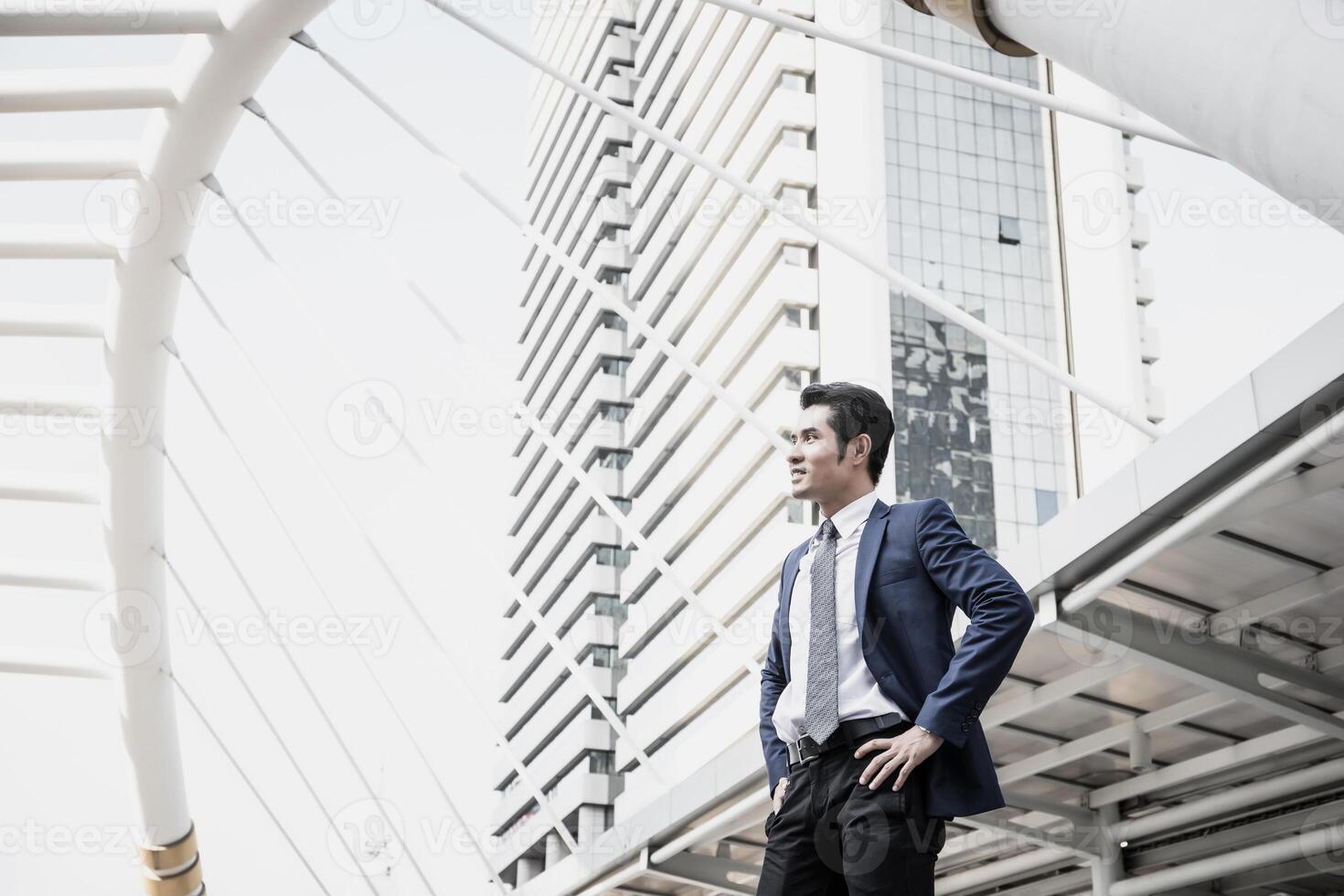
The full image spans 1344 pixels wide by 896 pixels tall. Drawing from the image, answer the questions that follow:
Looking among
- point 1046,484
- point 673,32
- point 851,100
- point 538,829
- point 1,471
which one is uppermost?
point 673,32

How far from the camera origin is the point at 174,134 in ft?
32.3

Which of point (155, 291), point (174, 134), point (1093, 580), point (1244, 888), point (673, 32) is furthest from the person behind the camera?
point (673, 32)

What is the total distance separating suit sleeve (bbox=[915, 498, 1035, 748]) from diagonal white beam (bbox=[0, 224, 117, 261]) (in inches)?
341

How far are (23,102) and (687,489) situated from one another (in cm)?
5617

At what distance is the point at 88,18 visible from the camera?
7387 millimetres

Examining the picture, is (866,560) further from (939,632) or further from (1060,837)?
(1060,837)

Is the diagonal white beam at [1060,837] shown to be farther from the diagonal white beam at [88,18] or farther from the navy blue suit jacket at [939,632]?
Result: the diagonal white beam at [88,18]

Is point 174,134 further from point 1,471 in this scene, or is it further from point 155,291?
point 1,471

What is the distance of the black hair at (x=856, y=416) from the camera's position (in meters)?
3.58

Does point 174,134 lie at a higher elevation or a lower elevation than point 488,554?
higher

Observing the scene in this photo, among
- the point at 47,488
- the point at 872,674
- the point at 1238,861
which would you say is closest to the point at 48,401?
the point at 47,488

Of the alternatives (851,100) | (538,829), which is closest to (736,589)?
(851,100)

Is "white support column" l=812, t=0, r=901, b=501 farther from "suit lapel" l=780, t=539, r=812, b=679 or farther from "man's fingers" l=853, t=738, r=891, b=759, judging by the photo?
"man's fingers" l=853, t=738, r=891, b=759

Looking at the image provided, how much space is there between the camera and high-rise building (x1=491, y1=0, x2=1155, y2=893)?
5719 cm
